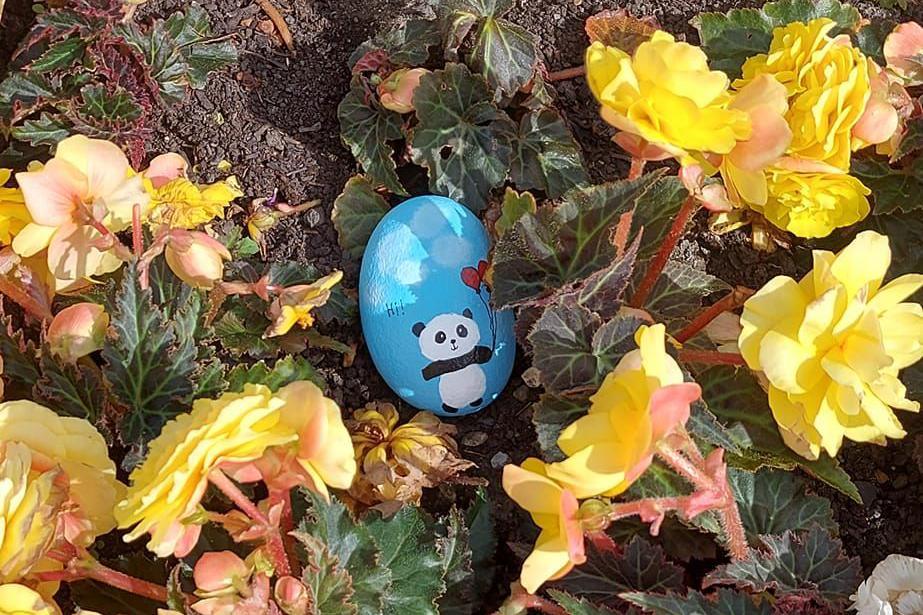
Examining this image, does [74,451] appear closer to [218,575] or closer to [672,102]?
[218,575]

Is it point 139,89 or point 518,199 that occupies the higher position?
point 139,89

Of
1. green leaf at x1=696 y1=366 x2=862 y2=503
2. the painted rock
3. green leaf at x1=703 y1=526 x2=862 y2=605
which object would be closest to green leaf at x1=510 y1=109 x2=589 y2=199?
the painted rock

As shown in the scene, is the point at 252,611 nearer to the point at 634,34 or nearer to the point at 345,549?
the point at 345,549

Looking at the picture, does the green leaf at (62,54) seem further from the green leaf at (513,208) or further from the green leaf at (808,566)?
the green leaf at (808,566)

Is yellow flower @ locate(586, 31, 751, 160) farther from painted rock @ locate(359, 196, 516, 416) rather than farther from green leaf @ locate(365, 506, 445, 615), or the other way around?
green leaf @ locate(365, 506, 445, 615)

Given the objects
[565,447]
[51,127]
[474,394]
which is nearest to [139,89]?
[51,127]

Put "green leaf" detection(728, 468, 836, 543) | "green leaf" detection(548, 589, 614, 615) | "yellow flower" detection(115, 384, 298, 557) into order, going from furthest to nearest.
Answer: "green leaf" detection(728, 468, 836, 543)
"green leaf" detection(548, 589, 614, 615)
"yellow flower" detection(115, 384, 298, 557)
